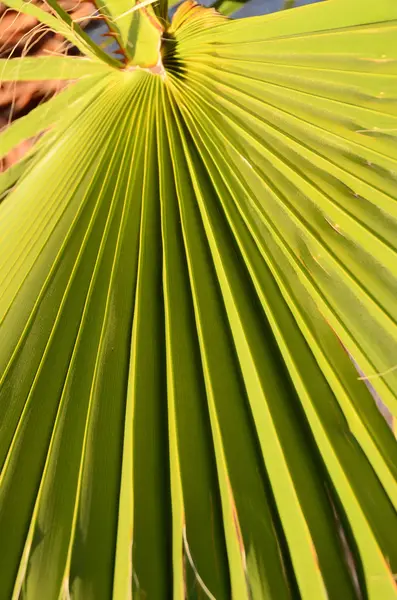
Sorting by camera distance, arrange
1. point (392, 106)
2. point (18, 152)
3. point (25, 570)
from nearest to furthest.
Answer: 1. point (25, 570)
2. point (392, 106)
3. point (18, 152)

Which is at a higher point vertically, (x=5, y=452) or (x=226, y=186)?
(x=226, y=186)

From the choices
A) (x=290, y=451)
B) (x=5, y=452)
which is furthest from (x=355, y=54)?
(x=5, y=452)

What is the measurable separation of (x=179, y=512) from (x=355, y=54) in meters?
0.51

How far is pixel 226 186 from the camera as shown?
560mm

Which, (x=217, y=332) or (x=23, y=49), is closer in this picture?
(x=217, y=332)

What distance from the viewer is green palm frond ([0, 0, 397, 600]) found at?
38 cm

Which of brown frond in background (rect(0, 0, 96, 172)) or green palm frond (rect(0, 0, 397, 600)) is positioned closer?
green palm frond (rect(0, 0, 397, 600))

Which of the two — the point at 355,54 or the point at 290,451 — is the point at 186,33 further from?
the point at 290,451

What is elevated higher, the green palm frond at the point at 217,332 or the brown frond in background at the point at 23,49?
the brown frond in background at the point at 23,49

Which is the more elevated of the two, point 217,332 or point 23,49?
point 23,49

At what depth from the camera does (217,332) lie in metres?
0.47

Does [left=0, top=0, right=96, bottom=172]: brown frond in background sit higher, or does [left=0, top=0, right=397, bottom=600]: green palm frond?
[left=0, top=0, right=96, bottom=172]: brown frond in background

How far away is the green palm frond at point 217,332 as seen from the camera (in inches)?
14.9

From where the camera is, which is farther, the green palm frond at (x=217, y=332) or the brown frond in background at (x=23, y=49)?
the brown frond in background at (x=23, y=49)
